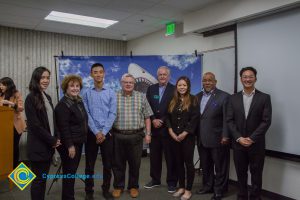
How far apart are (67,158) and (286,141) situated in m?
2.34

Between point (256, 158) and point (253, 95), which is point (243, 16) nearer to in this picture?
point (253, 95)

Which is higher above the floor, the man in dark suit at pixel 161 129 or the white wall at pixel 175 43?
the white wall at pixel 175 43

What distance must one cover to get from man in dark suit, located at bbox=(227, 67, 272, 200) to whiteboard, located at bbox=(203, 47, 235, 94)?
2.92ft

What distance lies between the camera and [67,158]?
8.09 feet

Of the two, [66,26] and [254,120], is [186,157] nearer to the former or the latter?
[254,120]

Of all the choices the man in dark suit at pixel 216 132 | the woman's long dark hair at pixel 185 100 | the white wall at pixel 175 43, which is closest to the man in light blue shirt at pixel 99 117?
the woman's long dark hair at pixel 185 100

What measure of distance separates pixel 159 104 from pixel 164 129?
317 millimetres

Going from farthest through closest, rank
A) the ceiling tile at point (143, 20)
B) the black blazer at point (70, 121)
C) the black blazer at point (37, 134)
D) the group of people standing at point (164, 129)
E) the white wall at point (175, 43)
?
1. the ceiling tile at point (143, 20)
2. the white wall at point (175, 43)
3. the group of people standing at point (164, 129)
4. the black blazer at point (70, 121)
5. the black blazer at point (37, 134)

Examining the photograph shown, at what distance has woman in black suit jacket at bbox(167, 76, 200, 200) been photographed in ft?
9.70

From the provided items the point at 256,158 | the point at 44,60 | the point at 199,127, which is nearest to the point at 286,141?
the point at 256,158

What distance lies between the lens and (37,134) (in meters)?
2.18

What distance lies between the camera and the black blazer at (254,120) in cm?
268

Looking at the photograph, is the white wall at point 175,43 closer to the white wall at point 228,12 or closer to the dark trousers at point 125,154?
the white wall at point 228,12

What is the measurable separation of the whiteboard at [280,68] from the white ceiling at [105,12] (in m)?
0.93
